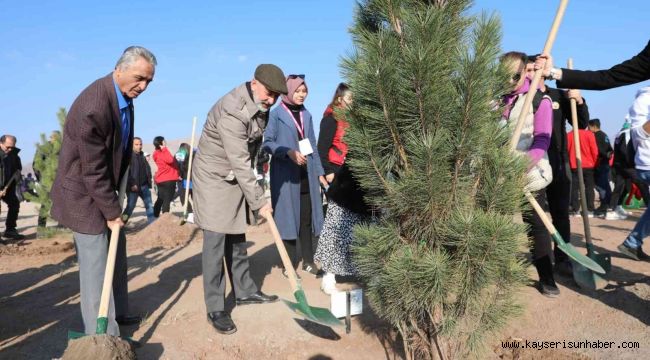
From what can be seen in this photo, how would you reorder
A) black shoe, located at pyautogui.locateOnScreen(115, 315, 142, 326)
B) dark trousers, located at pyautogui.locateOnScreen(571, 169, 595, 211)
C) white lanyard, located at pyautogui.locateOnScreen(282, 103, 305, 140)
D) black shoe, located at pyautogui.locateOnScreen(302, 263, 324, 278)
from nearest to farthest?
black shoe, located at pyautogui.locateOnScreen(115, 315, 142, 326) < white lanyard, located at pyautogui.locateOnScreen(282, 103, 305, 140) < black shoe, located at pyautogui.locateOnScreen(302, 263, 324, 278) < dark trousers, located at pyautogui.locateOnScreen(571, 169, 595, 211)

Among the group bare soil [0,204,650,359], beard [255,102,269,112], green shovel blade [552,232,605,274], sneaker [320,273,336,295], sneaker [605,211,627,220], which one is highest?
beard [255,102,269,112]

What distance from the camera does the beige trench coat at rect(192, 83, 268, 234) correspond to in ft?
10.6

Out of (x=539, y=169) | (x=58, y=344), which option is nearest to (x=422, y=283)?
(x=539, y=169)

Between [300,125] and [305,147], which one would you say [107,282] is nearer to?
[305,147]

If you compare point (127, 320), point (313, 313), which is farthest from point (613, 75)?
point (127, 320)

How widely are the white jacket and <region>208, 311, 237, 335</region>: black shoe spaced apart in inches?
156

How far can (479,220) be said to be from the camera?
2197 millimetres

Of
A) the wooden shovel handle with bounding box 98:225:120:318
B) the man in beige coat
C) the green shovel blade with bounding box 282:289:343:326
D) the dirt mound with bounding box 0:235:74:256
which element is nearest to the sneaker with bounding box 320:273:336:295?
the man in beige coat

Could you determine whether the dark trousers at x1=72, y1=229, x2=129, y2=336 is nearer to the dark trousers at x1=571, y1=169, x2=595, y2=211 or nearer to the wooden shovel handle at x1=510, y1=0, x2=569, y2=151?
the wooden shovel handle at x1=510, y1=0, x2=569, y2=151

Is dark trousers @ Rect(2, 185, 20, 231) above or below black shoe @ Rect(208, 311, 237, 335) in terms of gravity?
above

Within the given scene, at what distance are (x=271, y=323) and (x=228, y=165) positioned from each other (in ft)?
4.05

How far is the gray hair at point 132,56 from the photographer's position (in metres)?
2.82

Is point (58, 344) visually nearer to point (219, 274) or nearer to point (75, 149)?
point (219, 274)

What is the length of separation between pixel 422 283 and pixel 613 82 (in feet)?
6.49
